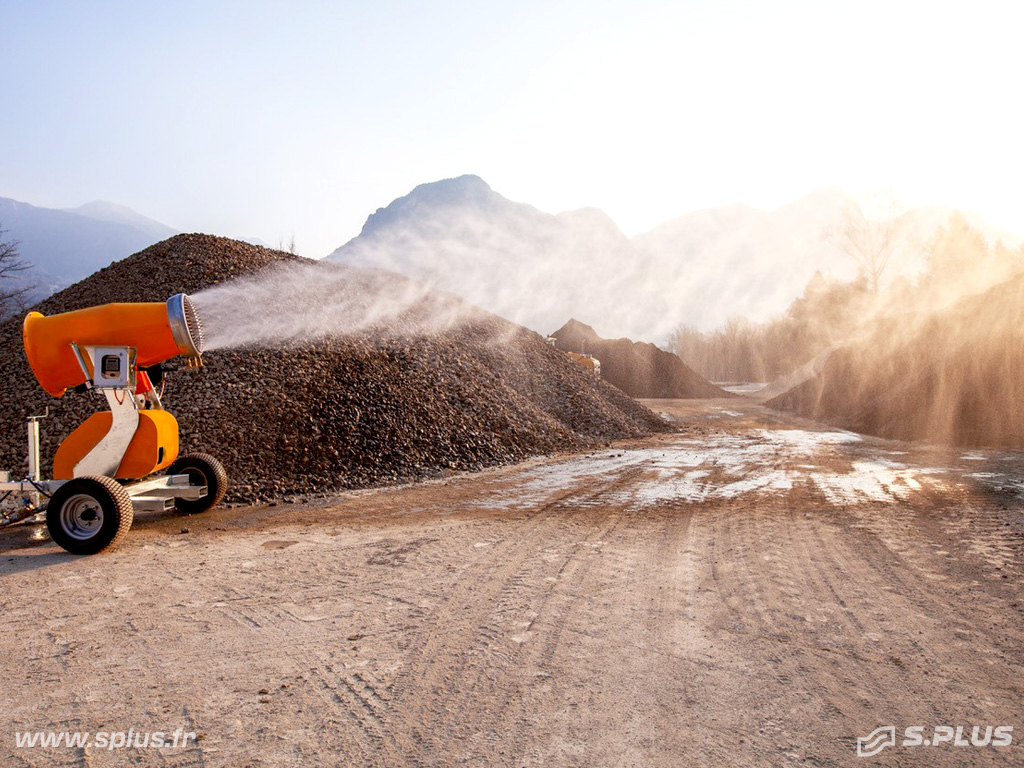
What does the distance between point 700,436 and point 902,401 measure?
8.10m

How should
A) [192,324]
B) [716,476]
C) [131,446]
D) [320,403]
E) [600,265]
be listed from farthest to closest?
[600,265]
[320,403]
[716,476]
[192,324]
[131,446]

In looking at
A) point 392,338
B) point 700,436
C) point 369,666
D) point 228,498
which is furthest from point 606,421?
point 369,666

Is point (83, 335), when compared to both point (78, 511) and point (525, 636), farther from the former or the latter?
point (525, 636)

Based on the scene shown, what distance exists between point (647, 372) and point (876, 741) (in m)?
46.3

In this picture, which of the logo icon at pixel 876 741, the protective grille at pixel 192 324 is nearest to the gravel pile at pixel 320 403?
the protective grille at pixel 192 324

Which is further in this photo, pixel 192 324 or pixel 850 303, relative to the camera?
pixel 850 303

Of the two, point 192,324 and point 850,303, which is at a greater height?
point 850,303

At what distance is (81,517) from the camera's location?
7.32 m

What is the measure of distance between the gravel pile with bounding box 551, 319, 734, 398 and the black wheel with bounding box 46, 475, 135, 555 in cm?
4270

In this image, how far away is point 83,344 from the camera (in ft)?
25.8

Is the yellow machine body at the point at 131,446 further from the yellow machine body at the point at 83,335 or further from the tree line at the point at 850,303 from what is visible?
the tree line at the point at 850,303

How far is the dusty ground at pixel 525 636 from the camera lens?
359 cm

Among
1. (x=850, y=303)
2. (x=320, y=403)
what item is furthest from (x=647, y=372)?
(x=320, y=403)

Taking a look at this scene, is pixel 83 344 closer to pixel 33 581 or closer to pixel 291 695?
pixel 33 581
